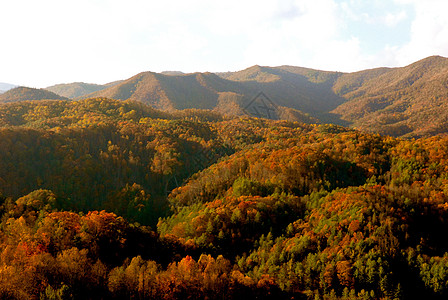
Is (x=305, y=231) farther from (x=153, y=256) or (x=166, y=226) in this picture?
(x=166, y=226)

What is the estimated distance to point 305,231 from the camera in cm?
9781

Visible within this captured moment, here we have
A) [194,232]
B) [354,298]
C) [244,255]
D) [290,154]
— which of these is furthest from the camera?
[290,154]

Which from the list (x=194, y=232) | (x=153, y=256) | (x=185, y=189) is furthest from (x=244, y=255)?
(x=185, y=189)

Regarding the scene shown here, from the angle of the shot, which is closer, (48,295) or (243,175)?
(48,295)

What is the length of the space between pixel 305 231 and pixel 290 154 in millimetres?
70380

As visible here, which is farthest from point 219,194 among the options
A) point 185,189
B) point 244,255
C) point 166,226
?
point 244,255

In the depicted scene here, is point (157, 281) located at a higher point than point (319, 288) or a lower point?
higher

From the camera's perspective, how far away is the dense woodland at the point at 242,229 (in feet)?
197

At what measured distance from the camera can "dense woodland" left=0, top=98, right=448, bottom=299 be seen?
60188mm

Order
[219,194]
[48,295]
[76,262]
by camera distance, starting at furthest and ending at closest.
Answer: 1. [219,194]
2. [76,262]
3. [48,295]

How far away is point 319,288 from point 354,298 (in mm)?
9523

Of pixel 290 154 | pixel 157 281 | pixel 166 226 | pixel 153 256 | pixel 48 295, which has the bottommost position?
pixel 166 226

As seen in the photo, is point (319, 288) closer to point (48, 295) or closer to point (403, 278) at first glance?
point (403, 278)

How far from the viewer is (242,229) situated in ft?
347
